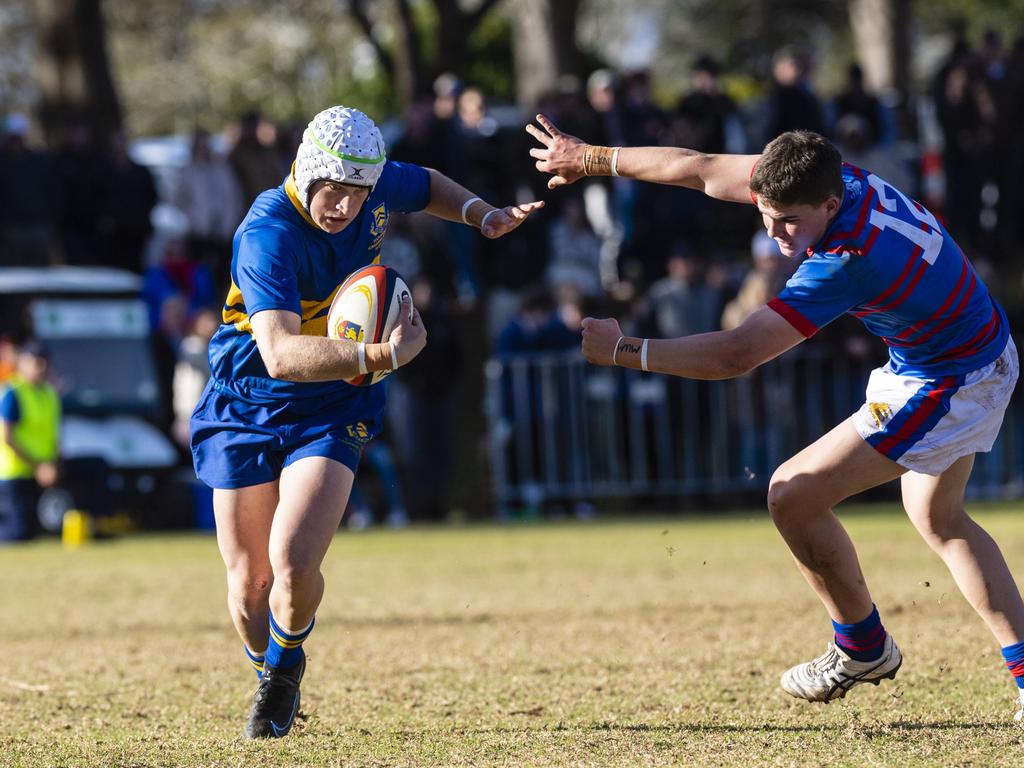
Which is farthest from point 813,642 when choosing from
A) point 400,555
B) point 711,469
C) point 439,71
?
point 439,71

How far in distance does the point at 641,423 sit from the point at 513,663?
8243 mm

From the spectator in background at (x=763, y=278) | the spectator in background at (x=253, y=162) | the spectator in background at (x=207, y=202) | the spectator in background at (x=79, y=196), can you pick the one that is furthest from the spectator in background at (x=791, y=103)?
the spectator in background at (x=79, y=196)

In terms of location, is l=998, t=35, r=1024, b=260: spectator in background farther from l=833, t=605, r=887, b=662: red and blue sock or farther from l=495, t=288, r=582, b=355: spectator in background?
l=833, t=605, r=887, b=662: red and blue sock

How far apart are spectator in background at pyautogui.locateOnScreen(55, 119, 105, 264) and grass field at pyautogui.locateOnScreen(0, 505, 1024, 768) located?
15.5 feet

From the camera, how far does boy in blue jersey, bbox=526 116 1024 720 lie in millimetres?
5582

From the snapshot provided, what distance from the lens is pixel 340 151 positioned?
231 inches

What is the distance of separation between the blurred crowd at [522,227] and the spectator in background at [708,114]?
0.07 ft

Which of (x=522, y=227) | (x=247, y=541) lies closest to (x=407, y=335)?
(x=247, y=541)

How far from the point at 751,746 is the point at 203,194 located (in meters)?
12.2

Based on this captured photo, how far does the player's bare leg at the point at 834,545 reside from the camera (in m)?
5.99

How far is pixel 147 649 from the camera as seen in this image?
8.73 meters

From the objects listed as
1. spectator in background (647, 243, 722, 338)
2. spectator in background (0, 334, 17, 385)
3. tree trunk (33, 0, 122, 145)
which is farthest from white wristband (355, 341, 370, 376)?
tree trunk (33, 0, 122, 145)

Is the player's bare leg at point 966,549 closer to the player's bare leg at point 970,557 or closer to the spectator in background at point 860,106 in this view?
the player's bare leg at point 970,557

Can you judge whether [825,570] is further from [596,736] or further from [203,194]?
[203,194]
